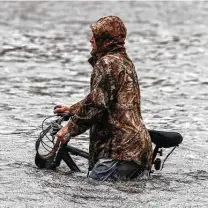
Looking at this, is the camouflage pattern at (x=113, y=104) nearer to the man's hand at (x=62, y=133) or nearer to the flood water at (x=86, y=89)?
the man's hand at (x=62, y=133)

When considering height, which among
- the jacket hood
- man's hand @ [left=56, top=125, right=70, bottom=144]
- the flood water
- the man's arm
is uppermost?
the jacket hood

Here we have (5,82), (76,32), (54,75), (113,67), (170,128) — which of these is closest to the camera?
(113,67)

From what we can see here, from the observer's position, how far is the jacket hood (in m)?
Answer: 9.08

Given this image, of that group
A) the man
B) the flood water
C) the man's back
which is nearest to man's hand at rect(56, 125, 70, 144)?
the man

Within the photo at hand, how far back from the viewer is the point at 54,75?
21016 millimetres

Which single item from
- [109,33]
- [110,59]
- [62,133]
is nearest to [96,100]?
[110,59]

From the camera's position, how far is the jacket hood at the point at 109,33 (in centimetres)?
908

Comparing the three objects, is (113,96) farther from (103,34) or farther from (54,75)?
(54,75)

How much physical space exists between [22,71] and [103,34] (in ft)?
41.0

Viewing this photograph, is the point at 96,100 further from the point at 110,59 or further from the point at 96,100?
the point at 110,59

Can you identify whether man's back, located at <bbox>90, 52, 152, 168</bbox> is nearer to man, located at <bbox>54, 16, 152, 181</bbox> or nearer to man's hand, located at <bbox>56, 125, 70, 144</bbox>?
man, located at <bbox>54, 16, 152, 181</bbox>

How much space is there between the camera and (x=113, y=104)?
30.1ft

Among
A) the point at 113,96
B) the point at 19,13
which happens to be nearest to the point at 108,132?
the point at 113,96

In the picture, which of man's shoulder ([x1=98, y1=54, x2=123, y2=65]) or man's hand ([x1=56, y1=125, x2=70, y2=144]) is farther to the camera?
man's hand ([x1=56, y1=125, x2=70, y2=144])
